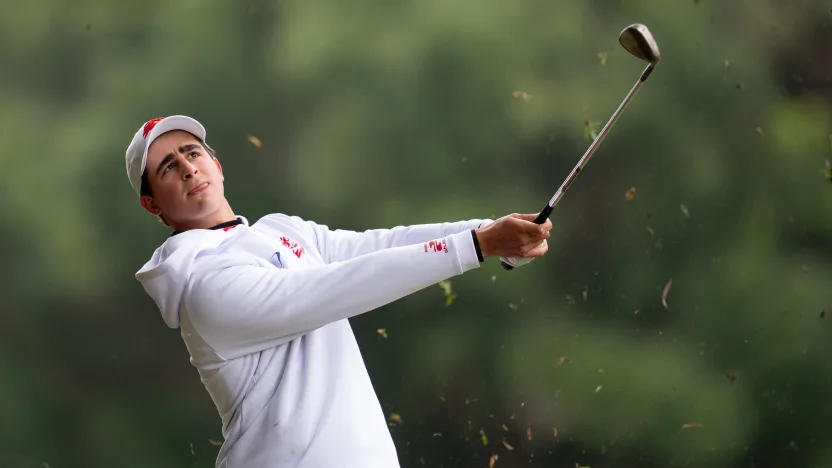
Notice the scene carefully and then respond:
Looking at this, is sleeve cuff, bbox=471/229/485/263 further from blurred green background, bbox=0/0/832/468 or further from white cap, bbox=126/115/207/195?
blurred green background, bbox=0/0/832/468

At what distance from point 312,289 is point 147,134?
0.56 metres

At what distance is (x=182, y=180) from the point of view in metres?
1.83

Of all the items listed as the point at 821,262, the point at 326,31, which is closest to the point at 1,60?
the point at 326,31

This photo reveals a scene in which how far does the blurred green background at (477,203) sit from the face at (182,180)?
1.00m

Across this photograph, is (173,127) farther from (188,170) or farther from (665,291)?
(665,291)

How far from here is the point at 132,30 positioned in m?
2.86

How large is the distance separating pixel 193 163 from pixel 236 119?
3.47 feet

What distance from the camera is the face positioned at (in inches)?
71.8

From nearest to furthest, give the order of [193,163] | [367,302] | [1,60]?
1. [367,302]
2. [193,163]
3. [1,60]

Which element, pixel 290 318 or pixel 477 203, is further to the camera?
pixel 477 203

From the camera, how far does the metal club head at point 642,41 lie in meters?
1.68

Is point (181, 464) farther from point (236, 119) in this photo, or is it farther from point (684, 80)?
point (684, 80)

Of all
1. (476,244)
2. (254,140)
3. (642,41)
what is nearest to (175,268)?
(476,244)

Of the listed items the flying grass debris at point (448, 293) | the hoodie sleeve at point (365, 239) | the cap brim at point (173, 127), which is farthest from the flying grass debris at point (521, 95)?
the cap brim at point (173, 127)
